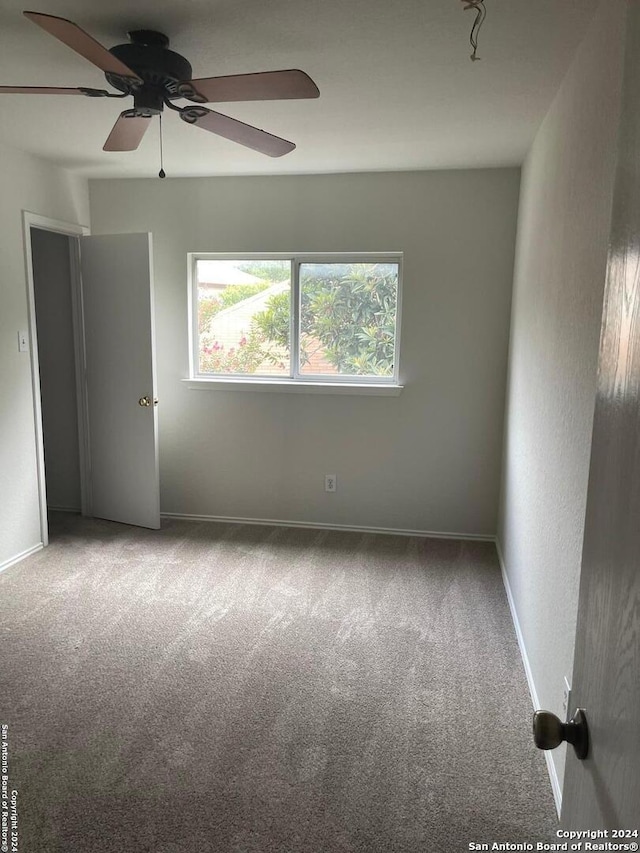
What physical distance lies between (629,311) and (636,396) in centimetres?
11

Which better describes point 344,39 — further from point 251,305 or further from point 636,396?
point 251,305

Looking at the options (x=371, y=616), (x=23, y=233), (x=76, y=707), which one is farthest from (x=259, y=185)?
(x=76, y=707)

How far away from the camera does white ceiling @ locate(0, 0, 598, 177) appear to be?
183cm

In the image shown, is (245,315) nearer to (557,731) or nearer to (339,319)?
(339,319)

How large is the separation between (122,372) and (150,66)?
7.87 ft

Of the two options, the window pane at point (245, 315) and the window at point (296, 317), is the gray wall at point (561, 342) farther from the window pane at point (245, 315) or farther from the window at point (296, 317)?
the window pane at point (245, 315)

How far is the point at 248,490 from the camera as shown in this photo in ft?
14.2

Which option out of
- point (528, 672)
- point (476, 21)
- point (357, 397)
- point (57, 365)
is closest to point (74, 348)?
point (57, 365)

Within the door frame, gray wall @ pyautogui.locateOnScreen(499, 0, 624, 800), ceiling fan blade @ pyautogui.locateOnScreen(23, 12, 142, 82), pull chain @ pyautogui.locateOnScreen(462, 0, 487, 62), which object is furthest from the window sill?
ceiling fan blade @ pyautogui.locateOnScreen(23, 12, 142, 82)

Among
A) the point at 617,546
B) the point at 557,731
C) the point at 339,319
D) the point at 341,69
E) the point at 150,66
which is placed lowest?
the point at 557,731

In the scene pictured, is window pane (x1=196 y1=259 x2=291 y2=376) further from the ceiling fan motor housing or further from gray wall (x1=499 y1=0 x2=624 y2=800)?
the ceiling fan motor housing

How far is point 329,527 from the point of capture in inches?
167

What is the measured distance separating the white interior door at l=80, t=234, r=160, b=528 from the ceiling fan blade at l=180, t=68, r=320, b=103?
6.62 feet

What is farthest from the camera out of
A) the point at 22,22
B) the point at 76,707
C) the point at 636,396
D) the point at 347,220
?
the point at 347,220
